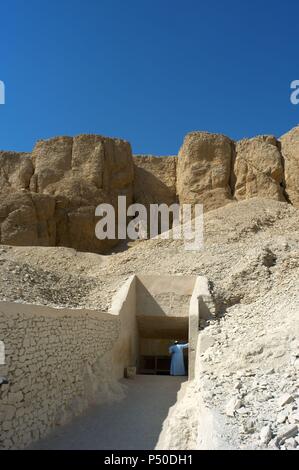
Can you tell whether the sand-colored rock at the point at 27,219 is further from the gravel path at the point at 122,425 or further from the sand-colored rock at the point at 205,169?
the gravel path at the point at 122,425

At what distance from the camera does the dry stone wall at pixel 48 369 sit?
6910mm

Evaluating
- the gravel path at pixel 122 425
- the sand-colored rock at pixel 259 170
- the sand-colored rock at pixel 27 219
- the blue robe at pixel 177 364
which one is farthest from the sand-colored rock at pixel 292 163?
the gravel path at pixel 122 425

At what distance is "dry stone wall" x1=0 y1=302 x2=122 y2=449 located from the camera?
6.91 metres

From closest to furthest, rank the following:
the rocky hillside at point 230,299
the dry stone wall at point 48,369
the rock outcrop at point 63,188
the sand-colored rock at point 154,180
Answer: the rocky hillside at point 230,299
the dry stone wall at point 48,369
the rock outcrop at point 63,188
the sand-colored rock at point 154,180

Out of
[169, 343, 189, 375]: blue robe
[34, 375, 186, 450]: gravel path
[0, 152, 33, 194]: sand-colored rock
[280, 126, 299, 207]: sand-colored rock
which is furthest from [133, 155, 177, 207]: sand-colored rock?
[34, 375, 186, 450]: gravel path

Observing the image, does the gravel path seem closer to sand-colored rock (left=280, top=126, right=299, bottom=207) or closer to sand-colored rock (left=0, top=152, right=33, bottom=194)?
sand-colored rock (left=280, top=126, right=299, bottom=207)

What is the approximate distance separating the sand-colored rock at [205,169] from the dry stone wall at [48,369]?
17621 millimetres

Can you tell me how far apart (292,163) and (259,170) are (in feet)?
6.24

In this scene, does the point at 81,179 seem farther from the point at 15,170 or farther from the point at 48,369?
the point at 48,369

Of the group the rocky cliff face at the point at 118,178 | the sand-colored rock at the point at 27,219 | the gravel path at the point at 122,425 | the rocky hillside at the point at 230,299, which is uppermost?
the rocky cliff face at the point at 118,178

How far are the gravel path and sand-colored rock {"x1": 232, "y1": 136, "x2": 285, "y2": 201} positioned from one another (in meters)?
17.3

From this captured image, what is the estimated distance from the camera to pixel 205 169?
28.2 meters

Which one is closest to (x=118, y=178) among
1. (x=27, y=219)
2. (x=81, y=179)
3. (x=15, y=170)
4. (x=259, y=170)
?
(x=81, y=179)

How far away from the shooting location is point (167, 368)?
20.2 m
